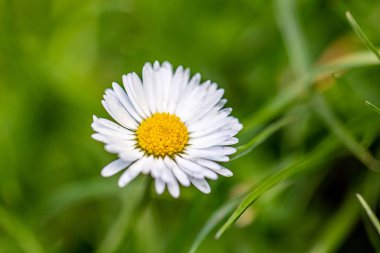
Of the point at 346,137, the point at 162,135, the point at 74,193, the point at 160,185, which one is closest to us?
the point at 160,185

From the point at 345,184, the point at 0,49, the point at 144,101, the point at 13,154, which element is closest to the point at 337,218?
the point at 345,184

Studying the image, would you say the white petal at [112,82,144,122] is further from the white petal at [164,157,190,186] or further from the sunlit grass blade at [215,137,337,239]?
the sunlit grass blade at [215,137,337,239]

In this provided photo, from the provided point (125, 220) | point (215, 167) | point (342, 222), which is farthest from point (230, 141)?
point (342, 222)

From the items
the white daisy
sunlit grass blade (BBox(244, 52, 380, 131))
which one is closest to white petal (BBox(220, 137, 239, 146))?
the white daisy

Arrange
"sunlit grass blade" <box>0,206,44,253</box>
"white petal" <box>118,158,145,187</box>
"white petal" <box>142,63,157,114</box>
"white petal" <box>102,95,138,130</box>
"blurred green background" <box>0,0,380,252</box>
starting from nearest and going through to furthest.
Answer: "white petal" <box>118,158,145,187</box>
"white petal" <box>102,95,138,130</box>
"white petal" <box>142,63,157,114</box>
"sunlit grass blade" <box>0,206,44,253</box>
"blurred green background" <box>0,0,380,252</box>

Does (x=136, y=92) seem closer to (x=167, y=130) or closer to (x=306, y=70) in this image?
(x=167, y=130)

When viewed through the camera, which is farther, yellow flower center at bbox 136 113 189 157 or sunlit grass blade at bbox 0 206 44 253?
sunlit grass blade at bbox 0 206 44 253

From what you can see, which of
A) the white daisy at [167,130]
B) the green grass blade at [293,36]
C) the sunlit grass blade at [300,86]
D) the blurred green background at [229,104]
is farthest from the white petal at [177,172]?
the green grass blade at [293,36]
